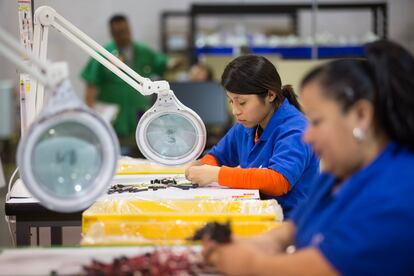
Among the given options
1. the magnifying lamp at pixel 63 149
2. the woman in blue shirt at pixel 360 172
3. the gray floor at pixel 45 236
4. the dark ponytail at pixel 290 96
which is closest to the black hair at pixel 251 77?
the dark ponytail at pixel 290 96

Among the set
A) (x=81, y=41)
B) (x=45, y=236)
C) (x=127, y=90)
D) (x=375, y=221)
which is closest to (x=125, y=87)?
(x=127, y=90)

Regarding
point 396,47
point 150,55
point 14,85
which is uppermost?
point 396,47

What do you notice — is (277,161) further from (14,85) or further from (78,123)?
(14,85)

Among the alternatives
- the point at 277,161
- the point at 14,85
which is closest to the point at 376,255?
the point at 277,161

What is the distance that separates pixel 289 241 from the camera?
1.66 meters

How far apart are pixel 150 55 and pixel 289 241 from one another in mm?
5417

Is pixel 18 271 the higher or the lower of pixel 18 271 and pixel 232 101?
the lower

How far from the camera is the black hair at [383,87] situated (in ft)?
4.58

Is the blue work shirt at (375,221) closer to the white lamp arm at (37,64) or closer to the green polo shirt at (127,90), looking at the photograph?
the white lamp arm at (37,64)

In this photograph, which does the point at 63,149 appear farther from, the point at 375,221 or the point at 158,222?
the point at 375,221

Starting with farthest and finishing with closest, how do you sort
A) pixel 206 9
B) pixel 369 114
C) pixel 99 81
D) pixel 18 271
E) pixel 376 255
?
pixel 206 9, pixel 99 81, pixel 18 271, pixel 369 114, pixel 376 255

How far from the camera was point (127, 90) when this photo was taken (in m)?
6.87

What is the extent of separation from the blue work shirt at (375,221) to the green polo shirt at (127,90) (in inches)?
216

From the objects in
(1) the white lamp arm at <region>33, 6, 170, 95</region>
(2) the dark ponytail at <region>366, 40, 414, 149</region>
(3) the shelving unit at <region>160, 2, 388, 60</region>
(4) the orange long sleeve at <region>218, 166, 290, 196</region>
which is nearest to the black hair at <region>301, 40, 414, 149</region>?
(2) the dark ponytail at <region>366, 40, 414, 149</region>
